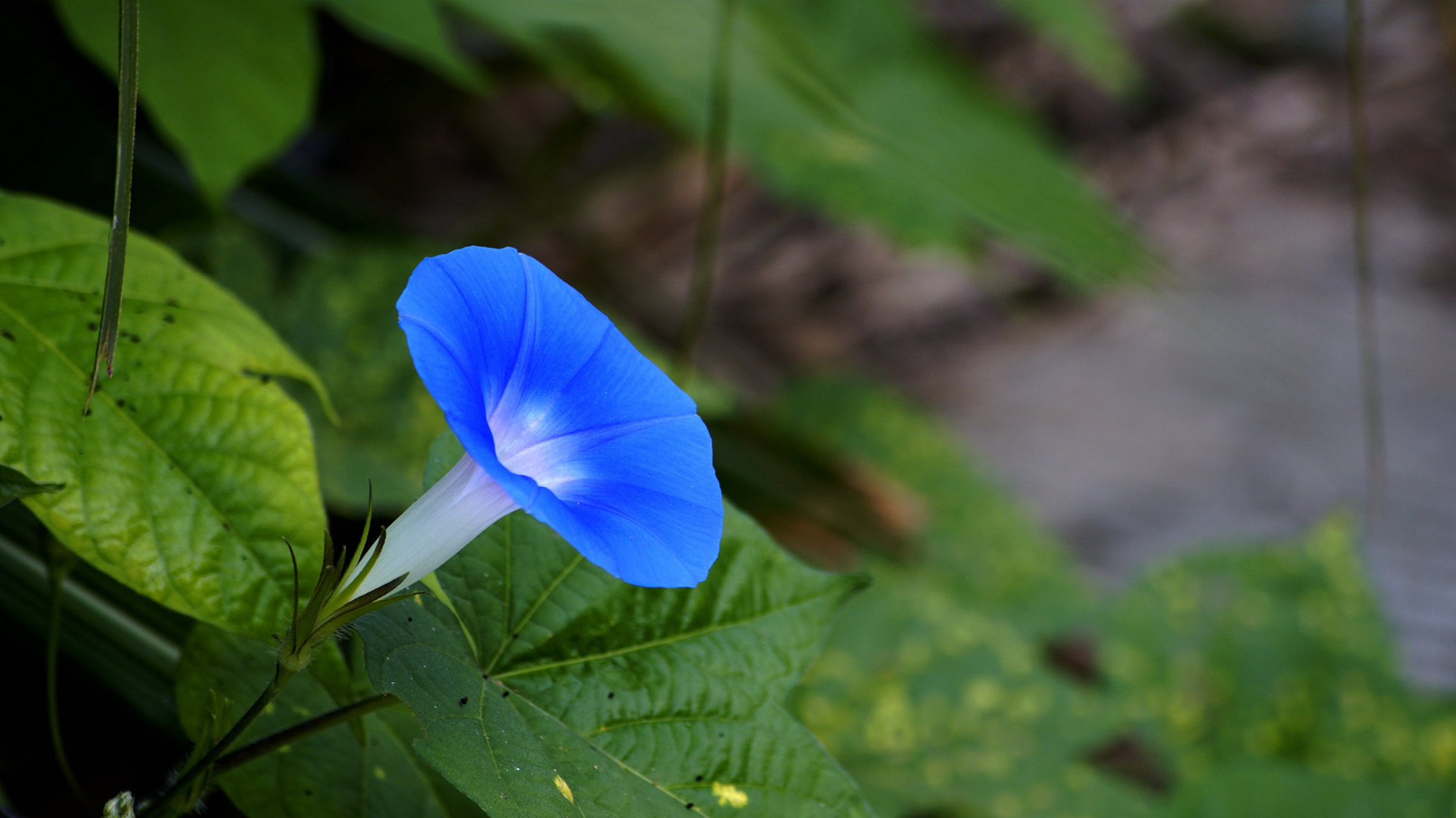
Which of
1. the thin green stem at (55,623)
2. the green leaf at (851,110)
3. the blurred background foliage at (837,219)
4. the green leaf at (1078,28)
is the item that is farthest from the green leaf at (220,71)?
the green leaf at (1078,28)

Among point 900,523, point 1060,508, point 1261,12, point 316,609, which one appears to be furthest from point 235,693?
point 1261,12

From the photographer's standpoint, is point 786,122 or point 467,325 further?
point 786,122

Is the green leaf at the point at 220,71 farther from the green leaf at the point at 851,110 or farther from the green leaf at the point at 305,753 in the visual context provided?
the green leaf at the point at 305,753

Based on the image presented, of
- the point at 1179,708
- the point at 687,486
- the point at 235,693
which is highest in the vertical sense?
the point at 1179,708

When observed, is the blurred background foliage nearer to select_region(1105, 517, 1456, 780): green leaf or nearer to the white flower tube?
select_region(1105, 517, 1456, 780): green leaf

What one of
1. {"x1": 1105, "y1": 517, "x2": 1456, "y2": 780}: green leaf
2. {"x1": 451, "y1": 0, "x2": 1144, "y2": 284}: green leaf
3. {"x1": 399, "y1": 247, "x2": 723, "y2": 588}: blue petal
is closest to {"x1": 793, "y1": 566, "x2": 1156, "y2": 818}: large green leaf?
{"x1": 1105, "y1": 517, "x2": 1456, "y2": 780}: green leaf

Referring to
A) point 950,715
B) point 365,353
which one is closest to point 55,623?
point 365,353

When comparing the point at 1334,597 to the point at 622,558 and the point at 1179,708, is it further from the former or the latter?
the point at 622,558
